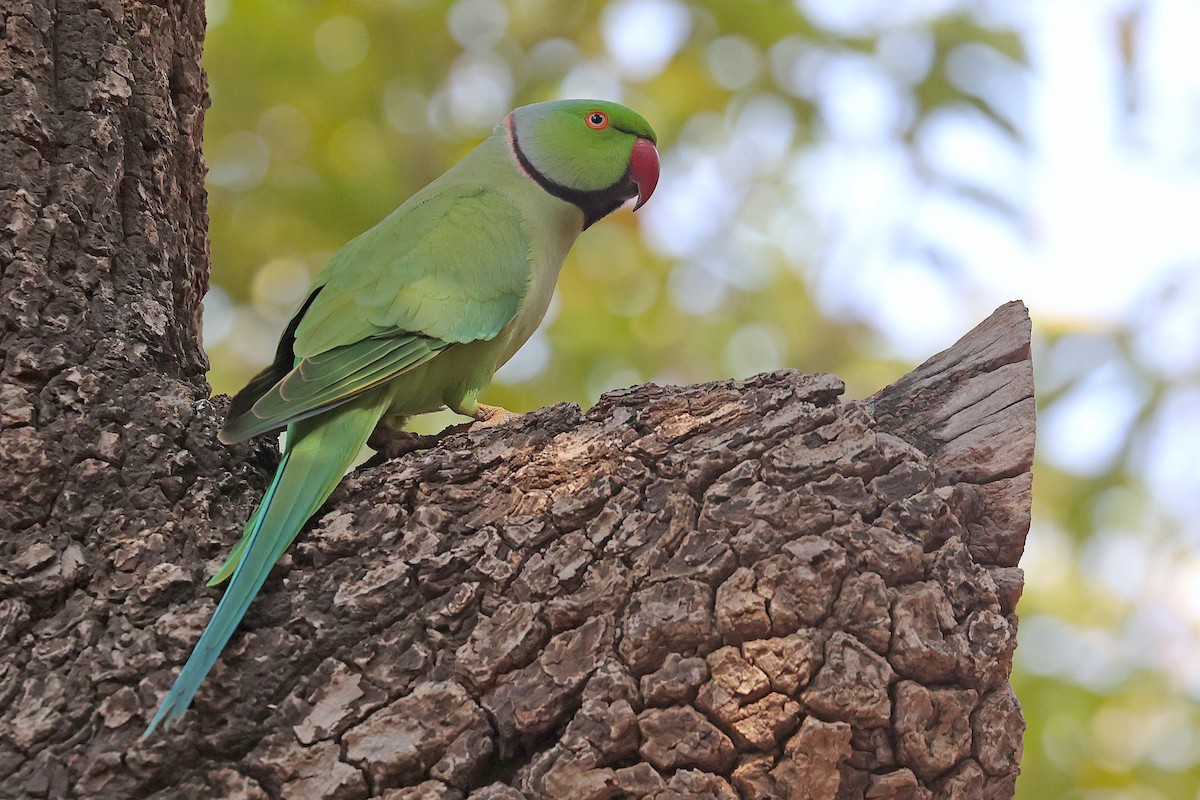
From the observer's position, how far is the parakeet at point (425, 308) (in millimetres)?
2172

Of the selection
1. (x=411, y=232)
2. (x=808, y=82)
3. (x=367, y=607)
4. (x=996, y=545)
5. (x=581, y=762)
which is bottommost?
(x=581, y=762)

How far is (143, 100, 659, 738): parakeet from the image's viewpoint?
7.13 ft

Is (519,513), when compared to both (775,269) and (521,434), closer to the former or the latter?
(521,434)

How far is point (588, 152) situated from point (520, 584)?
7.36 ft

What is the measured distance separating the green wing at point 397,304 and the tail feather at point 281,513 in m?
0.07

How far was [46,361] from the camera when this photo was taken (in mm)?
2193

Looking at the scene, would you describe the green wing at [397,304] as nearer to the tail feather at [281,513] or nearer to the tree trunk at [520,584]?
the tail feather at [281,513]

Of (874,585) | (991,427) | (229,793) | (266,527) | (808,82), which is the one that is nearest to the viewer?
(229,793)

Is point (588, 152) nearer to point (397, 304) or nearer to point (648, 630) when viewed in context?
point (397, 304)

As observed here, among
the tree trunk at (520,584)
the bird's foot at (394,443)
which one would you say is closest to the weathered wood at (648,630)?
the tree trunk at (520,584)

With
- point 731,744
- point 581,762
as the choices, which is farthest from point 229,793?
point 731,744

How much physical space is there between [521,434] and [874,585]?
0.81 m

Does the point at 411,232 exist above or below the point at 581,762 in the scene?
above

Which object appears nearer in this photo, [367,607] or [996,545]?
[367,607]
